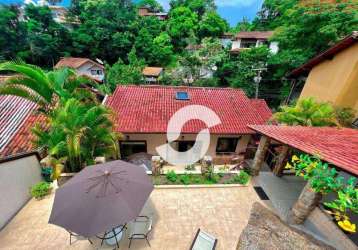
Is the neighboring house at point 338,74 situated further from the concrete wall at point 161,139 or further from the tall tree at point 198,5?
the tall tree at point 198,5

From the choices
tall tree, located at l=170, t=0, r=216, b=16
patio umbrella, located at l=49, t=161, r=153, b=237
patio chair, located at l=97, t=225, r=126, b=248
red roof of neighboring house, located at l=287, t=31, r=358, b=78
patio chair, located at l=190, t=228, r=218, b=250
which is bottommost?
patio chair, located at l=97, t=225, r=126, b=248

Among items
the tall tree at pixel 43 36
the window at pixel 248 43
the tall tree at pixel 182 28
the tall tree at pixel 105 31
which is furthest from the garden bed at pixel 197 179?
the tall tree at pixel 43 36

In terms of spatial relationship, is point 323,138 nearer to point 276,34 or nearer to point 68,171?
point 68,171

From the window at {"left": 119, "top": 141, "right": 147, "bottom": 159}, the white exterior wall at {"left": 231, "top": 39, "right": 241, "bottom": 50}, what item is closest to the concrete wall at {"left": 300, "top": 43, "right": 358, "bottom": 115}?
the window at {"left": 119, "top": 141, "right": 147, "bottom": 159}

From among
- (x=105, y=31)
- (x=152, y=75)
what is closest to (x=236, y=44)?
(x=152, y=75)

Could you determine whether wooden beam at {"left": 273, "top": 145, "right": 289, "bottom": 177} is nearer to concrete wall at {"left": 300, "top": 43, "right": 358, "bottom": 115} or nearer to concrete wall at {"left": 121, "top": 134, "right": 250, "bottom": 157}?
concrete wall at {"left": 121, "top": 134, "right": 250, "bottom": 157}

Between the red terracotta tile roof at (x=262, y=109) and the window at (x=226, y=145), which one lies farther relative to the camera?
the red terracotta tile roof at (x=262, y=109)

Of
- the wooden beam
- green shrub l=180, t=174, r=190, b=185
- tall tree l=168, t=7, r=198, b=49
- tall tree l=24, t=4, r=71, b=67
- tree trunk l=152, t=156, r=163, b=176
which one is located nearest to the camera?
green shrub l=180, t=174, r=190, b=185
